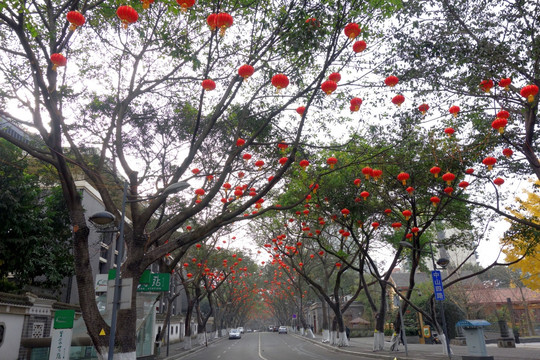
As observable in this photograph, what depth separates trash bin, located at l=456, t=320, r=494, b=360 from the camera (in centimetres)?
1330

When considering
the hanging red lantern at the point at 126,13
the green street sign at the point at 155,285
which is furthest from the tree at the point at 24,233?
the hanging red lantern at the point at 126,13

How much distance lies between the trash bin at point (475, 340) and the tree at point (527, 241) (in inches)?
119

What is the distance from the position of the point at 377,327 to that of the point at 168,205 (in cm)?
1340

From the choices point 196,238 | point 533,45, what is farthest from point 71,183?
point 533,45

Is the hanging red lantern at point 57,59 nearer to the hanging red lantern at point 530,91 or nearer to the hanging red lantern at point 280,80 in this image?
the hanging red lantern at point 280,80

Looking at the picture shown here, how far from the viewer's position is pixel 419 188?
621 inches

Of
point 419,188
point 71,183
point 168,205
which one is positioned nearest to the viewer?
point 71,183

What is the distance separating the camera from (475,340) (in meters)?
13.5

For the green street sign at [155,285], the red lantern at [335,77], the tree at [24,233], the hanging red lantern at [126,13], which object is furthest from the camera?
the tree at [24,233]

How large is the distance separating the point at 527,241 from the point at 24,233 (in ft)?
70.0

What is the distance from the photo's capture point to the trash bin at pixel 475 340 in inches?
524

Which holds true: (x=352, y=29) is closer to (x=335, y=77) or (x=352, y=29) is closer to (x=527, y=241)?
(x=335, y=77)

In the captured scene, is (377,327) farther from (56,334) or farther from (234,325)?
(234,325)

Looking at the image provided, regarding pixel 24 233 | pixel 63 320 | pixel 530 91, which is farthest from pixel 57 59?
pixel 24 233
